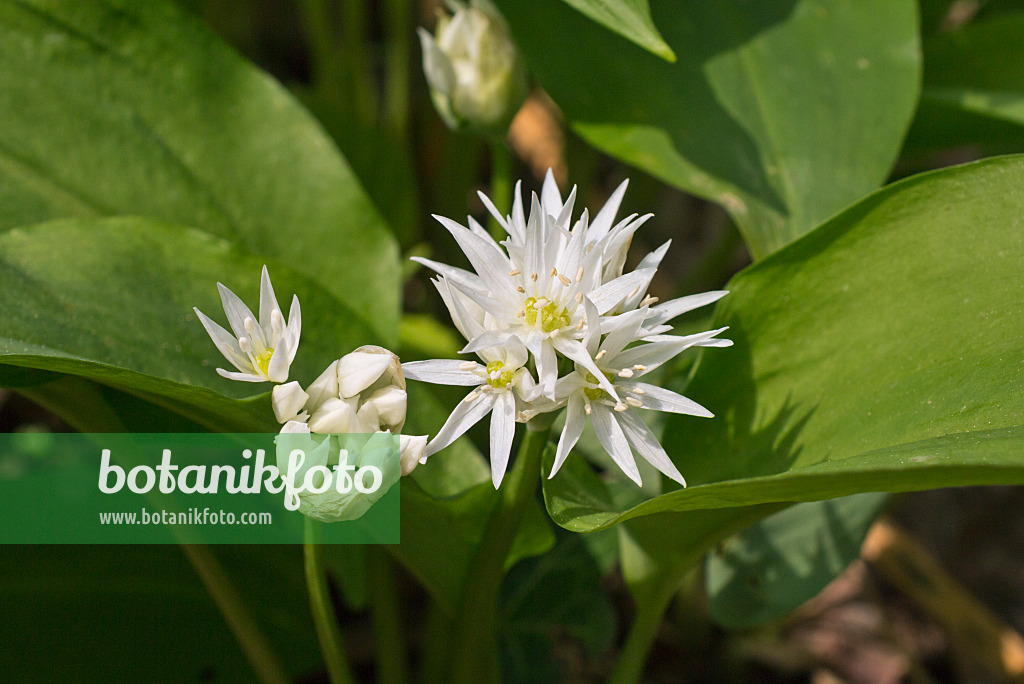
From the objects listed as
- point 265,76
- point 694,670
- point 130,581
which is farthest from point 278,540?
point 694,670

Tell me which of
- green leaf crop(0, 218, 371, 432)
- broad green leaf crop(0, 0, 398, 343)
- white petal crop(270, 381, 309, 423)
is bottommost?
white petal crop(270, 381, 309, 423)

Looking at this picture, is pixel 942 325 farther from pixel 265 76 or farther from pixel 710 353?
pixel 265 76

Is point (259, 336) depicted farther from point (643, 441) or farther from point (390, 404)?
point (643, 441)

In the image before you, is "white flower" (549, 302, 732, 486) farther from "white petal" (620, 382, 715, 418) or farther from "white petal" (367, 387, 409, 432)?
"white petal" (367, 387, 409, 432)

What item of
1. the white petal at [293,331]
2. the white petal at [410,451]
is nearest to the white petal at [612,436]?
the white petal at [410,451]

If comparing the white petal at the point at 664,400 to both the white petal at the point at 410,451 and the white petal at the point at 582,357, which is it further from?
the white petal at the point at 410,451

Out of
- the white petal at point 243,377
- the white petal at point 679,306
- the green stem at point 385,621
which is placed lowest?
the green stem at point 385,621

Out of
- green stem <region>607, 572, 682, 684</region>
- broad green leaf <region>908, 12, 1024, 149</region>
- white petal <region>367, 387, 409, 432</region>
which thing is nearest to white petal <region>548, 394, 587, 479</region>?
white petal <region>367, 387, 409, 432</region>

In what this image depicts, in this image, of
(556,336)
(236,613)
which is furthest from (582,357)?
(236,613)
